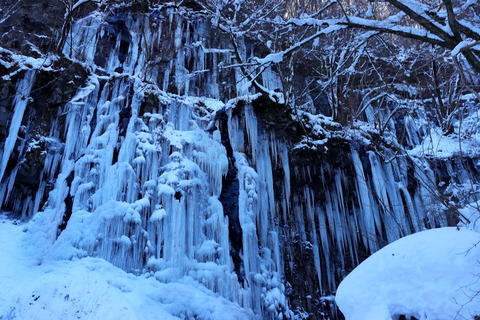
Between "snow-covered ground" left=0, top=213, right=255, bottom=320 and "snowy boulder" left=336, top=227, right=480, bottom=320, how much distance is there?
3453mm

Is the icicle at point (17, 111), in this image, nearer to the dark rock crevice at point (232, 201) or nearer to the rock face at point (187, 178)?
the rock face at point (187, 178)

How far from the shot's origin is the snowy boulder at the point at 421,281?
2.87m

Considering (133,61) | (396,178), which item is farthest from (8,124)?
(396,178)

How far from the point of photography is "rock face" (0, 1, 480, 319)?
22.9ft

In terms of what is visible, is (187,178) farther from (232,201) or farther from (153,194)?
(232,201)

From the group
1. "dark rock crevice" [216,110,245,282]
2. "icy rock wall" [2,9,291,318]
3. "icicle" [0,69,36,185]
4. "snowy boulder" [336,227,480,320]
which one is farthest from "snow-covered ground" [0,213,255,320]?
"snowy boulder" [336,227,480,320]

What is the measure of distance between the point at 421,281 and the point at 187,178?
538cm

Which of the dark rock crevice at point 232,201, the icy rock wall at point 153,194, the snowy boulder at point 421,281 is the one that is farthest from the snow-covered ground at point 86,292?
the snowy boulder at point 421,281

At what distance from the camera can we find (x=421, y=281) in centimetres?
313

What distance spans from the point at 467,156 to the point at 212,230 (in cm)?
787

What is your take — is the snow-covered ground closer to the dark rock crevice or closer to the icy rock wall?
the icy rock wall

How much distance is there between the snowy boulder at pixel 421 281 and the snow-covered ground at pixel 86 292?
3.45 metres

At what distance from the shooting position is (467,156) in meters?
10.5

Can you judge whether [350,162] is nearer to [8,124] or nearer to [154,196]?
[154,196]
